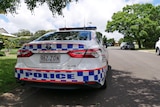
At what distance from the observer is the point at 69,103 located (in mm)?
4816

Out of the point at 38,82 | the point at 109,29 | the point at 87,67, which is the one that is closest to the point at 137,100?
the point at 87,67

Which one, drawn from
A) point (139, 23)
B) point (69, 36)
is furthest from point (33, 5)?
point (139, 23)

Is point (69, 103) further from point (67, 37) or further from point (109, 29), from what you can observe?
point (109, 29)

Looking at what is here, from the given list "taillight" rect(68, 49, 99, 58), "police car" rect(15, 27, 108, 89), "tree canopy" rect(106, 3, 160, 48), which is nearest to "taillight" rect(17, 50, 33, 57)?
"police car" rect(15, 27, 108, 89)

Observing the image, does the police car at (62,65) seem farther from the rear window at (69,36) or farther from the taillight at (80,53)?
the rear window at (69,36)

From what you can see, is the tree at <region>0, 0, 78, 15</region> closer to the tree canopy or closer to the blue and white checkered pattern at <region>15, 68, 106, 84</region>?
the blue and white checkered pattern at <region>15, 68, 106, 84</region>

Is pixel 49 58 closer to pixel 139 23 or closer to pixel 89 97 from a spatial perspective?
pixel 89 97

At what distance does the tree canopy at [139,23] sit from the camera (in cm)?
3984

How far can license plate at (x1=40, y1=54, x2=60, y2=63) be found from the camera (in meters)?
4.67

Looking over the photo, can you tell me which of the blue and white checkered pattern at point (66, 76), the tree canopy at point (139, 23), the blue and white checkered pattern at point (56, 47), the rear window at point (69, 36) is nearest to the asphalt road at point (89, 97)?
the blue and white checkered pattern at point (66, 76)

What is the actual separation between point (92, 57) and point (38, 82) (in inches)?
47.3

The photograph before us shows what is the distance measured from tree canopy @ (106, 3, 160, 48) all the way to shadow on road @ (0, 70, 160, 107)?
34.9 m

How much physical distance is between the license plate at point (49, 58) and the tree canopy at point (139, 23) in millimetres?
36391

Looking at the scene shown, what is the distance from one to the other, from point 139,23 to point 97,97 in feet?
120
